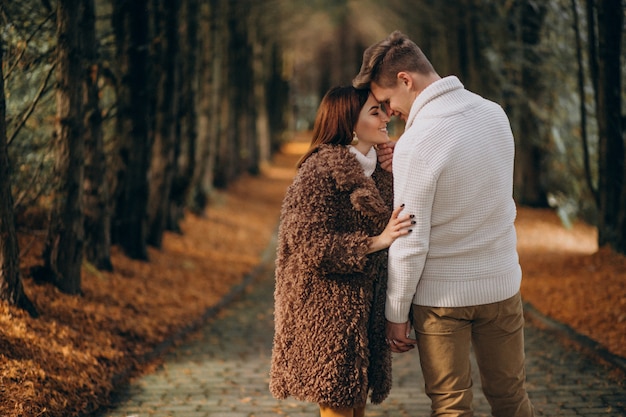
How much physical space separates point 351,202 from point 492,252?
2.29 feet

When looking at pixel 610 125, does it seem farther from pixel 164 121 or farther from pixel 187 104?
pixel 187 104

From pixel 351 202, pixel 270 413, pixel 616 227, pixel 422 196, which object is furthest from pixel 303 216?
pixel 616 227

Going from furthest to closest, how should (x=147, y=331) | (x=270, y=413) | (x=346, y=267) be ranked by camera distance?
(x=147, y=331)
(x=270, y=413)
(x=346, y=267)

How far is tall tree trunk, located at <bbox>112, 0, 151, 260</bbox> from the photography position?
35.2 feet

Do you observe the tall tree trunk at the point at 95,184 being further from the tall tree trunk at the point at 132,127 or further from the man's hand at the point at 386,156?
the man's hand at the point at 386,156

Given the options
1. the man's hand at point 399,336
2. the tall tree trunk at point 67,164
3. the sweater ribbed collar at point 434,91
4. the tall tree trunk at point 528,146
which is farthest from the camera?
the tall tree trunk at point 528,146

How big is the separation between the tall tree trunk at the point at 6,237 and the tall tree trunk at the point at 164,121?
5679 millimetres

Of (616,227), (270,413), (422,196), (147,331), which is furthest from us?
(616,227)

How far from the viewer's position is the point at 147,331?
8258 millimetres

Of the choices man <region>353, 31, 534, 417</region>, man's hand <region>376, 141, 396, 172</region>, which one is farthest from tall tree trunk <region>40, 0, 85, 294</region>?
man <region>353, 31, 534, 417</region>

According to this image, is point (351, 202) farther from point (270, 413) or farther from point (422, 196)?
point (270, 413)

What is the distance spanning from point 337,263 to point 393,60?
3.17 feet

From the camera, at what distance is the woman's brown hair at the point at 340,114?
4008 millimetres

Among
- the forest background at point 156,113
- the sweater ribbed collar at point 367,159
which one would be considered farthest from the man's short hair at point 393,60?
the forest background at point 156,113
